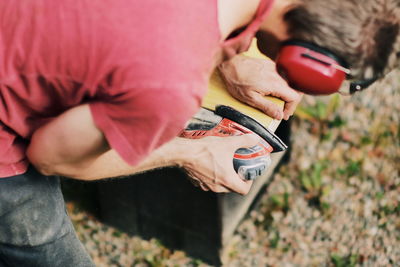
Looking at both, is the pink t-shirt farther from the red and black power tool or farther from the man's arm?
the red and black power tool

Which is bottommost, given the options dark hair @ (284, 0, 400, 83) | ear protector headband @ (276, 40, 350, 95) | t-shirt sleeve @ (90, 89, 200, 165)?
Answer: t-shirt sleeve @ (90, 89, 200, 165)

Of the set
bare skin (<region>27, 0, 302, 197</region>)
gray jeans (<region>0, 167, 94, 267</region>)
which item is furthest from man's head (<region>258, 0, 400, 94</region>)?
gray jeans (<region>0, 167, 94, 267</region>)

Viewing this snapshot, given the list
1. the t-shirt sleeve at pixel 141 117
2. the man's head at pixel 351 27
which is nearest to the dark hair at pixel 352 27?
the man's head at pixel 351 27

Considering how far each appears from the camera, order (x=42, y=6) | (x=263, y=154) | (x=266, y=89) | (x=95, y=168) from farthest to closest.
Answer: (x=266, y=89) → (x=263, y=154) → (x=95, y=168) → (x=42, y=6)

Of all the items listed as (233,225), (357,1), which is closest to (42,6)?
(357,1)

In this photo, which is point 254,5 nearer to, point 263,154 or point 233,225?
point 263,154

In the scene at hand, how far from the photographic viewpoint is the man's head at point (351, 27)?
1.64 metres

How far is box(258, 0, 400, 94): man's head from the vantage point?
1.64 meters

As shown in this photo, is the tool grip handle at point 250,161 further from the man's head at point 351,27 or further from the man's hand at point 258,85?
the man's head at point 351,27

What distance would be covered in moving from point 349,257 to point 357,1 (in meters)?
2.14

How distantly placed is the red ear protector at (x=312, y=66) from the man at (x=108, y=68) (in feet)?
0.17

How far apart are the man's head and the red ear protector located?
21 millimetres

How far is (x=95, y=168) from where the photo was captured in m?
1.88

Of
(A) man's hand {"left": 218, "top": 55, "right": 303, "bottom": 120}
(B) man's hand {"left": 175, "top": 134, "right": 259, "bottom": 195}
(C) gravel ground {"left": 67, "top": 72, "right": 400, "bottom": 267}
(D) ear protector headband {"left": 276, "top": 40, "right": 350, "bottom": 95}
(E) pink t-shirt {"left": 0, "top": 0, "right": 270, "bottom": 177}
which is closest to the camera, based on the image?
(E) pink t-shirt {"left": 0, "top": 0, "right": 270, "bottom": 177}
